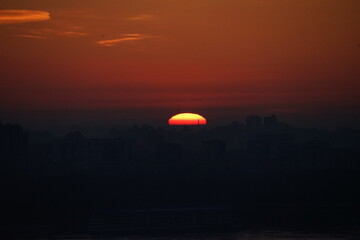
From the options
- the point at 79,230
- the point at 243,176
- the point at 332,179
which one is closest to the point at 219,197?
the point at 243,176

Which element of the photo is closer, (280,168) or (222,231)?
(222,231)

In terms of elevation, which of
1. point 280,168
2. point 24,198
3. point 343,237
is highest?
point 280,168

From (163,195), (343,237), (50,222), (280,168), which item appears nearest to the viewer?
(343,237)

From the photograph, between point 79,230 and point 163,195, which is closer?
point 79,230

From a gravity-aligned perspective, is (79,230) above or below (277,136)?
below

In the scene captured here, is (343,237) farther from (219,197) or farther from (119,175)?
(119,175)

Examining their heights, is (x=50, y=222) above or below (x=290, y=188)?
below

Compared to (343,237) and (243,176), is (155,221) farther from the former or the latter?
(243,176)

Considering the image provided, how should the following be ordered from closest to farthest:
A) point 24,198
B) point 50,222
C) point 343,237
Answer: point 343,237
point 50,222
point 24,198

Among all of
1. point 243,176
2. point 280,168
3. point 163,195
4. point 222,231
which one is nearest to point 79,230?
point 222,231
